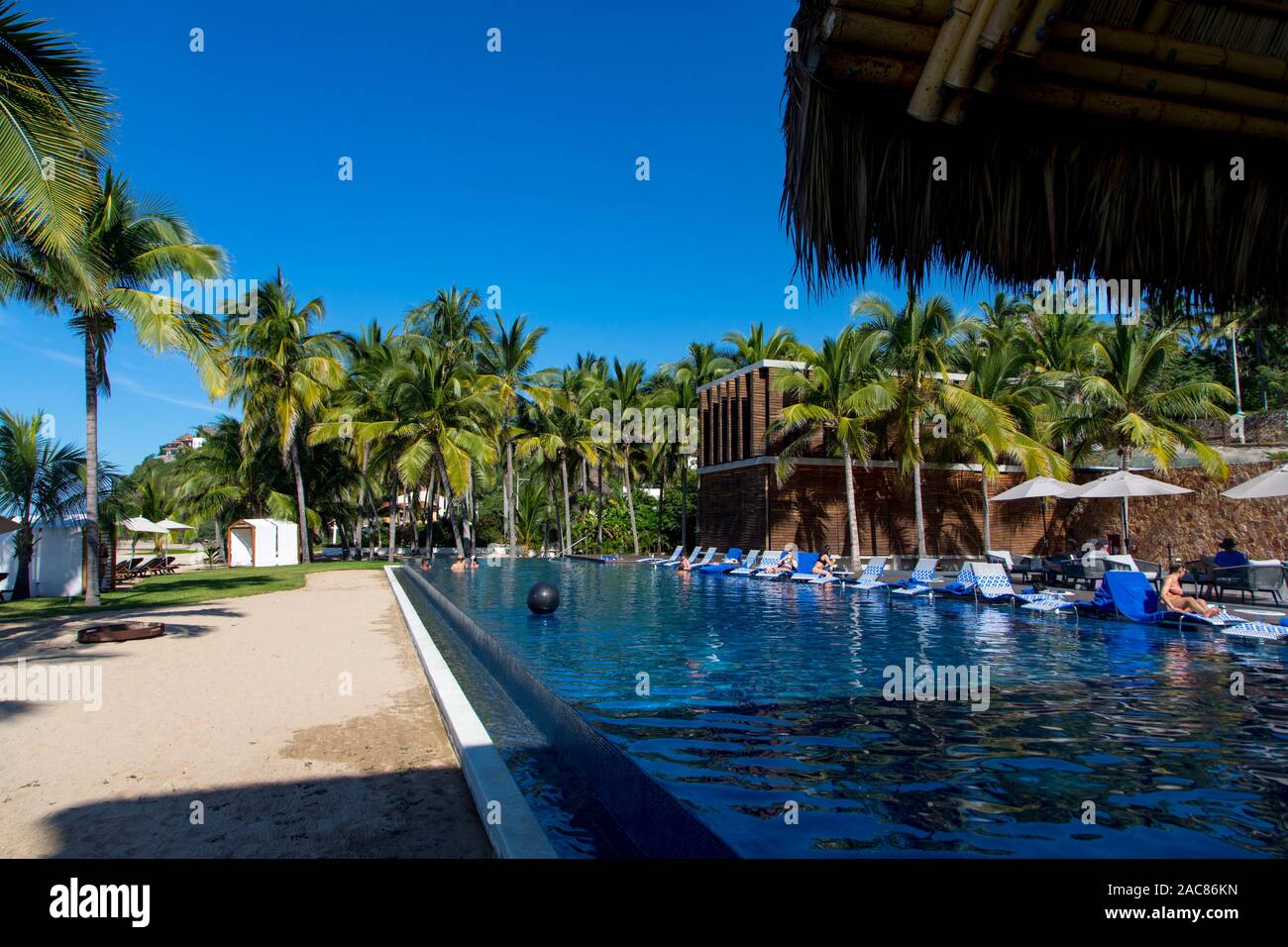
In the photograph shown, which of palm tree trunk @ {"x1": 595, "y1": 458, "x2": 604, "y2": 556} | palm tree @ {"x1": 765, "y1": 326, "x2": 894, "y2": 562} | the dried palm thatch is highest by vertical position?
palm tree @ {"x1": 765, "y1": 326, "x2": 894, "y2": 562}

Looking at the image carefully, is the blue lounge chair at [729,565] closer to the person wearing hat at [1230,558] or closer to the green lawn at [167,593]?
the green lawn at [167,593]

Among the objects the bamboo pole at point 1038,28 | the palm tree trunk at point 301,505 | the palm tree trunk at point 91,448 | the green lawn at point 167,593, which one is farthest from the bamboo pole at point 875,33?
the palm tree trunk at point 301,505

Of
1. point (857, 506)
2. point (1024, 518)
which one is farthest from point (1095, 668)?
point (1024, 518)

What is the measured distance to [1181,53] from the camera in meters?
3.25

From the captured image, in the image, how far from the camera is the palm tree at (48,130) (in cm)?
825

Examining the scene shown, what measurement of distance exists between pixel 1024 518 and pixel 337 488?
31537mm

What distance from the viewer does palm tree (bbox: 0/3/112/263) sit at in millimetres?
8250

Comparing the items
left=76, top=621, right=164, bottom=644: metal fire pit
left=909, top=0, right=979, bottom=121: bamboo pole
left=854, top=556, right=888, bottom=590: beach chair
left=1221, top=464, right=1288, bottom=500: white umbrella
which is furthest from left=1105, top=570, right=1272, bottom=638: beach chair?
left=76, top=621, right=164, bottom=644: metal fire pit

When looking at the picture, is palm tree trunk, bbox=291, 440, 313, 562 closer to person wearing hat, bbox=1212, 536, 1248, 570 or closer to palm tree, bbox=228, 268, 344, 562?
palm tree, bbox=228, 268, 344, 562

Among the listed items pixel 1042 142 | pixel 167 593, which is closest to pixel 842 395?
pixel 167 593

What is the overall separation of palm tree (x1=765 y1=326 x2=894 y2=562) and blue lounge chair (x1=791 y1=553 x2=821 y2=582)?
2366 millimetres
